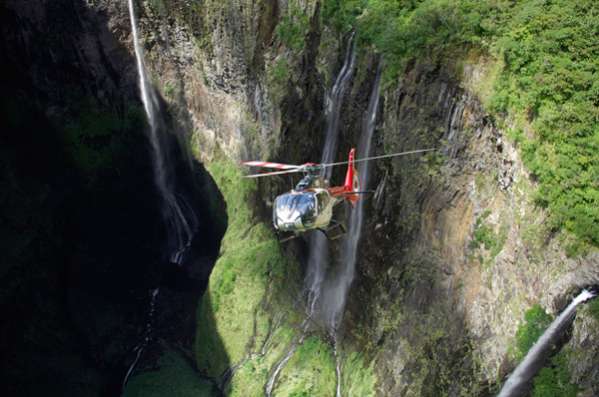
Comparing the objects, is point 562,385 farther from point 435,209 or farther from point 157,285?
point 157,285

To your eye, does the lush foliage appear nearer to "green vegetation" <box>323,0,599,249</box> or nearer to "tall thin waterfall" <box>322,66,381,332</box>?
"green vegetation" <box>323,0,599,249</box>

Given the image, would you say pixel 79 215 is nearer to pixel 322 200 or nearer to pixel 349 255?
pixel 349 255

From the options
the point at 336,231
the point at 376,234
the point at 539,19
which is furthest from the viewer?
the point at 336,231

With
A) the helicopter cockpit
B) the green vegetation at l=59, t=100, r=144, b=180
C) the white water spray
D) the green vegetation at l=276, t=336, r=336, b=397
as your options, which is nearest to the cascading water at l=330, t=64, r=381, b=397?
the green vegetation at l=276, t=336, r=336, b=397

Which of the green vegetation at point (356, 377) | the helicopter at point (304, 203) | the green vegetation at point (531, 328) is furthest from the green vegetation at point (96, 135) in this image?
the green vegetation at point (531, 328)

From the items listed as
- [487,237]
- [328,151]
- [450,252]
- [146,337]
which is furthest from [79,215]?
[487,237]

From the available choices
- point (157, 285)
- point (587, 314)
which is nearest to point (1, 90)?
point (157, 285)
